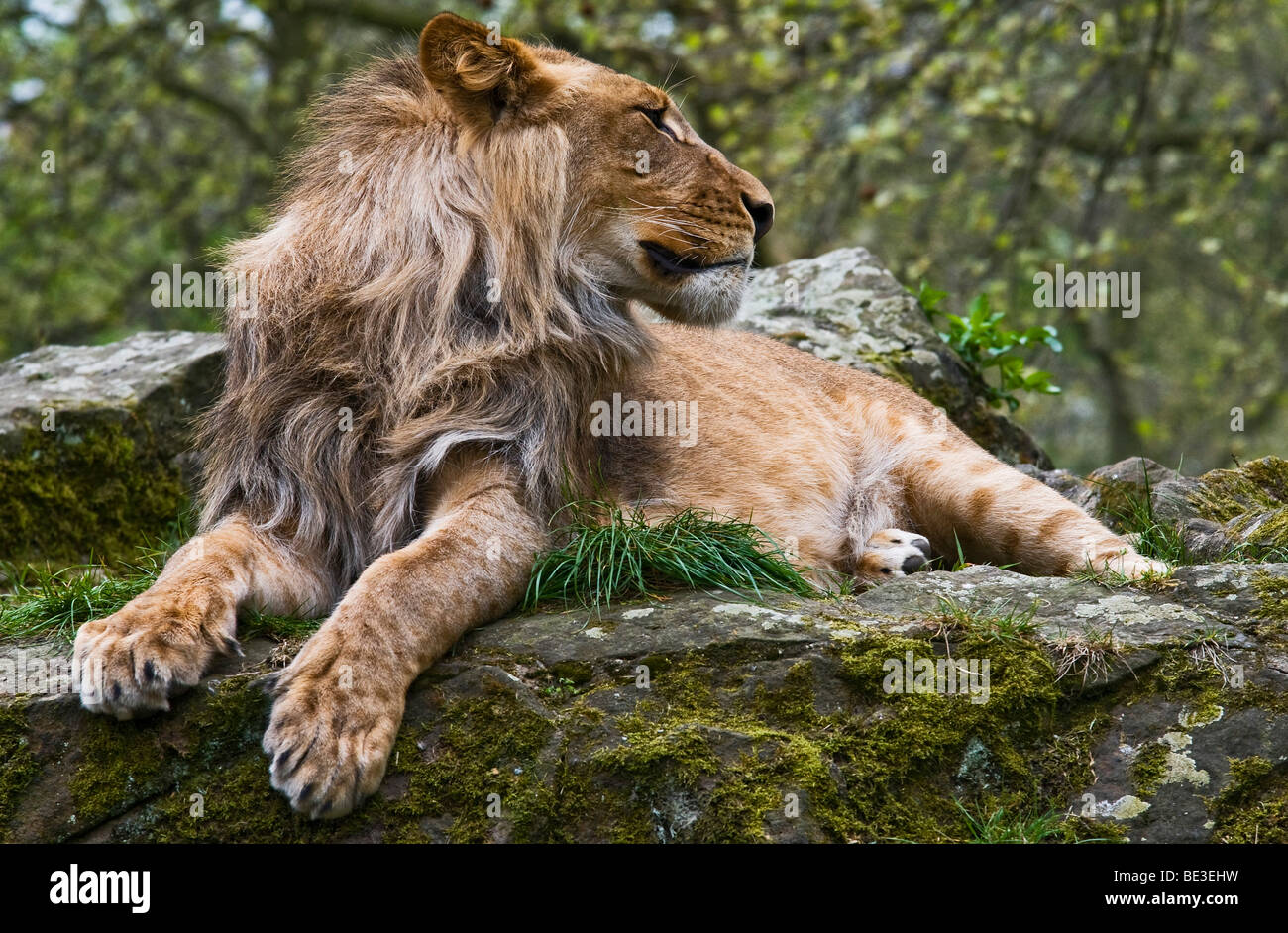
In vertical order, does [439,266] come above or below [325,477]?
above

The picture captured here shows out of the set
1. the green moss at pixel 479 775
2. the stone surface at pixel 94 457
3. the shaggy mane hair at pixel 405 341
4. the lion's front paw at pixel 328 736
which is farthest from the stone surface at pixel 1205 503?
the stone surface at pixel 94 457

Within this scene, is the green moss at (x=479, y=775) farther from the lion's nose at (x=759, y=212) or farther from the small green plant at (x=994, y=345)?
the small green plant at (x=994, y=345)

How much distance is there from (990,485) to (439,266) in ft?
7.90

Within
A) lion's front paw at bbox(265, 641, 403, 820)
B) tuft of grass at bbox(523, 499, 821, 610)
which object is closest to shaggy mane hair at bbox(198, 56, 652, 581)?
tuft of grass at bbox(523, 499, 821, 610)

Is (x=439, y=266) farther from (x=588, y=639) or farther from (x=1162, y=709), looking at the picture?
(x=1162, y=709)

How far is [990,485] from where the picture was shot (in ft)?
17.9

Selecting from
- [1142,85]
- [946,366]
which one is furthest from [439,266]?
[1142,85]

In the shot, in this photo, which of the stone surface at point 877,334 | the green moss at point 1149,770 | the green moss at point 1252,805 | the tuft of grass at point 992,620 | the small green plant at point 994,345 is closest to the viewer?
the green moss at point 1252,805

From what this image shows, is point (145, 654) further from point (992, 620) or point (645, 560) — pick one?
point (992, 620)

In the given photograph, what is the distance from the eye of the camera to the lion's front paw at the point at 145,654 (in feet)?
11.4

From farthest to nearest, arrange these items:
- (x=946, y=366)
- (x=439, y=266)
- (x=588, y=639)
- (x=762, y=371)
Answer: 1. (x=946, y=366)
2. (x=762, y=371)
3. (x=439, y=266)
4. (x=588, y=639)

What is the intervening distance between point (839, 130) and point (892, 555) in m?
6.41

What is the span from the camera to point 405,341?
4.49 metres

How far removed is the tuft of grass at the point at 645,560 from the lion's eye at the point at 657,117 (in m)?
1.36
